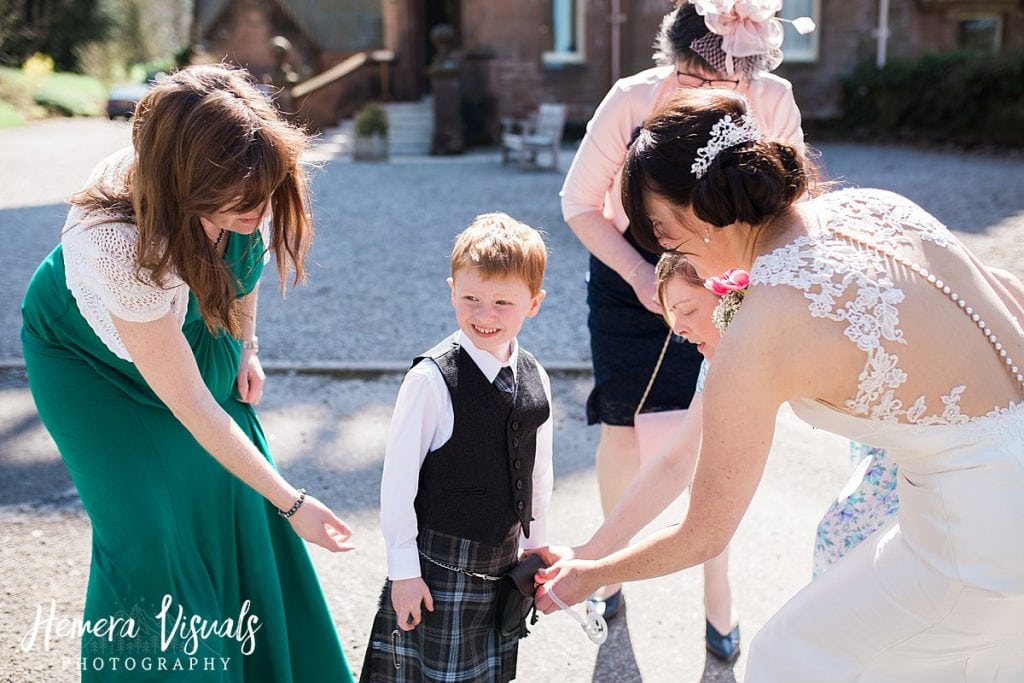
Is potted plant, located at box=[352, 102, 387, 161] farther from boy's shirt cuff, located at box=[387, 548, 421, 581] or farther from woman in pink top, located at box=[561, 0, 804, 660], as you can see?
boy's shirt cuff, located at box=[387, 548, 421, 581]

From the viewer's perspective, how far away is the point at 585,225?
3156mm

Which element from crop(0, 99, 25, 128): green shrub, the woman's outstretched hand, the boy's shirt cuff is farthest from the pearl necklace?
crop(0, 99, 25, 128): green shrub

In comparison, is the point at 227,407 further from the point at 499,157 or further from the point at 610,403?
the point at 499,157

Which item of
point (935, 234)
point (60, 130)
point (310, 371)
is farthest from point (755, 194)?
point (60, 130)

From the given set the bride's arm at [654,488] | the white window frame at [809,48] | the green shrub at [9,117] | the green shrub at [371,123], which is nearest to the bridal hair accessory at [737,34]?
the bride's arm at [654,488]

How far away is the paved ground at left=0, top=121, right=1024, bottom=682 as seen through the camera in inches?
127

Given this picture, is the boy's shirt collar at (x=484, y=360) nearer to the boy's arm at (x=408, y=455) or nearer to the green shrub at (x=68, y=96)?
the boy's arm at (x=408, y=455)

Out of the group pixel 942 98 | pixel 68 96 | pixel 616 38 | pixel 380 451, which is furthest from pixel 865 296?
pixel 68 96

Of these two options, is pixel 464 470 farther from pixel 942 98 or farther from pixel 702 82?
pixel 942 98

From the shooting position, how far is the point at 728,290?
6.82 feet

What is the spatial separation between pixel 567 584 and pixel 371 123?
602 inches

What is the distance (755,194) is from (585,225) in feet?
4.48

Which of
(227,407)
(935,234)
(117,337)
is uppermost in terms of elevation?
(935,234)

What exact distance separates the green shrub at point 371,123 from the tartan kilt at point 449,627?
1500 centimetres
